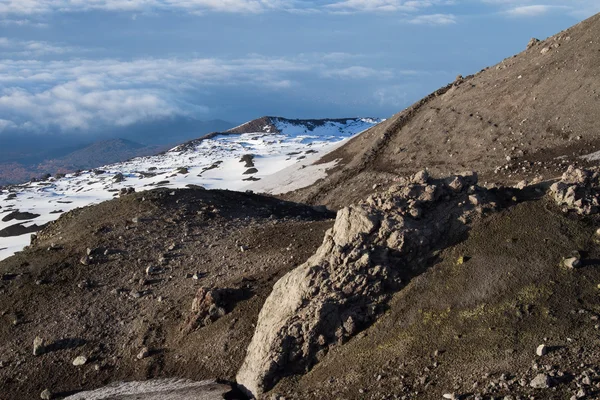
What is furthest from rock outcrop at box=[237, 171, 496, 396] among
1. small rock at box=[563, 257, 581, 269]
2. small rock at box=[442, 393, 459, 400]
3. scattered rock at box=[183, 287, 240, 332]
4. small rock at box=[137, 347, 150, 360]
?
small rock at box=[137, 347, 150, 360]

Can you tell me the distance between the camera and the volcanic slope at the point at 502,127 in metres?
37.8

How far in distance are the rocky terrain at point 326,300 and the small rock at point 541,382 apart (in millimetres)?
49

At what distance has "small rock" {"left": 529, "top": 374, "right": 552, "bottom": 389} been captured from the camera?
12.9m

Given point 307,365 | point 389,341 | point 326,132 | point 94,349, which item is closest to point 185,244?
point 94,349

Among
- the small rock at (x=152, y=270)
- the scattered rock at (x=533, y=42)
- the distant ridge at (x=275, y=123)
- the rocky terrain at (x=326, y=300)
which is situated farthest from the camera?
the distant ridge at (x=275, y=123)

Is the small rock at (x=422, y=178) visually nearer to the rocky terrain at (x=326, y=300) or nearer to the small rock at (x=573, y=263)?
the rocky terrain at (x=326, y=300)

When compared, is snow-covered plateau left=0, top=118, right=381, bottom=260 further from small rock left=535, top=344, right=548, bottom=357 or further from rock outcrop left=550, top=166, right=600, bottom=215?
small rock left=535, top=344, right=548, bottom=357

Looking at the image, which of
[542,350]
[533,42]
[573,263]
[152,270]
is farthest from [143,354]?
[533,42]

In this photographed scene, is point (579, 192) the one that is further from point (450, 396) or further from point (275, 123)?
point (275, 123)

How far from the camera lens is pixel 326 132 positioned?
151m

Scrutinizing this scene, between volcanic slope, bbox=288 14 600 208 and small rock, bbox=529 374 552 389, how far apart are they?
22.1 metres

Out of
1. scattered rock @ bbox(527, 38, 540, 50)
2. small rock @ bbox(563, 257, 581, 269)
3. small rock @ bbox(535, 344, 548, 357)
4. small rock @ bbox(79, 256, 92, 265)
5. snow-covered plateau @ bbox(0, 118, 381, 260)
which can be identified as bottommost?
snow-covered plateau @ bbox(0, 118, 381, 260)

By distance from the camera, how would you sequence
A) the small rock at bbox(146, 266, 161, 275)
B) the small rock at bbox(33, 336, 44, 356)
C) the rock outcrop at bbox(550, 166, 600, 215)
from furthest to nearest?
the small rock at bbox(146, 266, 161, 275) < the small rock at bbox(33, 336, 44, 356) < the rock outcrop at bbox(550, 166, 600, 215)

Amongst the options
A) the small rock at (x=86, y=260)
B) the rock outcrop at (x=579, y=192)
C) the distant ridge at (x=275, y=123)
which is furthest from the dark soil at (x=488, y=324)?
the distant ridge at (x=275, y=123)
